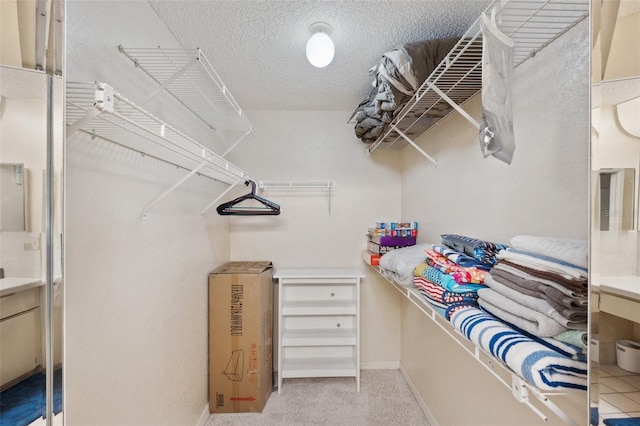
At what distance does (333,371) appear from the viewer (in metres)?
1.97

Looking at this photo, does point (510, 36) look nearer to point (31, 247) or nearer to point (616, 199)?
point (616, 199)

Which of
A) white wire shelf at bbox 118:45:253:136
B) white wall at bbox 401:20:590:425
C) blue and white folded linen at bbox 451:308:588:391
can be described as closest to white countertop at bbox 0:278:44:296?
white wire shelf at bbox 118:45:253:136

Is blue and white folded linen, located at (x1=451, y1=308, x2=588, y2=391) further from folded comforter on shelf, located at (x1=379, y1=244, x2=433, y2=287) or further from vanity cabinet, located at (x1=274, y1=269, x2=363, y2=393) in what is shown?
vanity cabinet, located at (x1=274, y1=269, x2=363, y2=393)

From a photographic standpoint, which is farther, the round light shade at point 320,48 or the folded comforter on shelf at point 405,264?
the folded comforter on shelf at point 405,264

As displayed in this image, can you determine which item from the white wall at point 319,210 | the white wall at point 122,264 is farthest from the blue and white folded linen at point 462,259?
the white wall at point 122,264

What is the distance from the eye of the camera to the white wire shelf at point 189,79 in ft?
3.34

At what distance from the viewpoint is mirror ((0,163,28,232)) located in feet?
1.35

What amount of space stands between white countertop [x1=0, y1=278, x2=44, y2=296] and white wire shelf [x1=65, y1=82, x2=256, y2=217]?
0.34 meters

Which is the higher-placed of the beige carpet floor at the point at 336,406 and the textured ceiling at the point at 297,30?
the textured ceiling at the point at 297,30

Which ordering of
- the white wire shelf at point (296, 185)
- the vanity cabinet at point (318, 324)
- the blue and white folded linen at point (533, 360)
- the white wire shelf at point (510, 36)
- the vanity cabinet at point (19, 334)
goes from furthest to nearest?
the white wire shelf at point (296, 185) < the vanity cabinet at point (318, 324) < the white wire shelf at point (510, 36) < the blue and white folded linen at point (533, 360) < the vanity cabinet at point (19, 334)

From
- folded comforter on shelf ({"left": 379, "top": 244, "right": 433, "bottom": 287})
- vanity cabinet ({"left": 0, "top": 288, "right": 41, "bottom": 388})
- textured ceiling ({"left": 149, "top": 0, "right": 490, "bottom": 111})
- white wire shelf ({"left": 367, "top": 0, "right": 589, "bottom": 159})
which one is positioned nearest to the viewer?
vanity cabinet ({"left": 0, "top": 288, "right": 41, "bottom": 388})

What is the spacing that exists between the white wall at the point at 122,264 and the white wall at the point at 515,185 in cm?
133

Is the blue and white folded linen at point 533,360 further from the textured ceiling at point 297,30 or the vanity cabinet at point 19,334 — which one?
the textured ceiling at point 297,30

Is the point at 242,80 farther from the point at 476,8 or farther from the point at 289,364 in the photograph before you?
the point at 289,364
